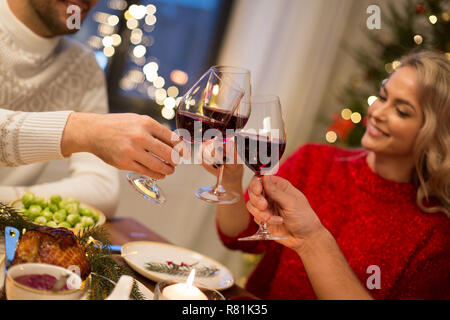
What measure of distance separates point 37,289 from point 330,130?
2182 millimetres

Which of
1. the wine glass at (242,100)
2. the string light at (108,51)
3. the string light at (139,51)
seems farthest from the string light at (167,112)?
the wine glass at (242,100)

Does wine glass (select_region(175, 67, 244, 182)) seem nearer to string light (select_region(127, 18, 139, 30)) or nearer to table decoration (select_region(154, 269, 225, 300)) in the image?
table decoration (select_region(154, 269, 225, 300))

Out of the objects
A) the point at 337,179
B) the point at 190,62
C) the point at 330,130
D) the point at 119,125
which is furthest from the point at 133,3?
the point at 119,125

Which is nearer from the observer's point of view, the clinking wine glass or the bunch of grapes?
the clinking wine glass

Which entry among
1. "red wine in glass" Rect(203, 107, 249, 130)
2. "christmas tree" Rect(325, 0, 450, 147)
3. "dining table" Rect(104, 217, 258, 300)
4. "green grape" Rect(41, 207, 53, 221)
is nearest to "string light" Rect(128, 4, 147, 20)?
"christmas tree" Rect(325, 0, 450, 147)

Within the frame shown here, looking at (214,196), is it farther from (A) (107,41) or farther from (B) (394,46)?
(A) (107,41)

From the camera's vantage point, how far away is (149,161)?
84cm

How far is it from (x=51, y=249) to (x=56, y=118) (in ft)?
1.11

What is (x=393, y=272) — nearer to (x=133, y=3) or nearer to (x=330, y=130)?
(x=330, y=130)

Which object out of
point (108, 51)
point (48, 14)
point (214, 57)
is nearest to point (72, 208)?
point (48, 14)

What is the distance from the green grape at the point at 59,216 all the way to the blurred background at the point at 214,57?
5.31ft

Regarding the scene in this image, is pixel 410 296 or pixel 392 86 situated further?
pixel 392 86

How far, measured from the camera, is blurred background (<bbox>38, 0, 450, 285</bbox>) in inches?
111

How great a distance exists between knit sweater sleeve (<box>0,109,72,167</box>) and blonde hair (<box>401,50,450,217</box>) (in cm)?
116
